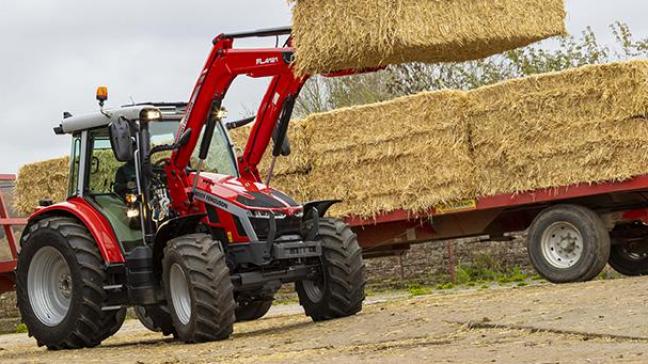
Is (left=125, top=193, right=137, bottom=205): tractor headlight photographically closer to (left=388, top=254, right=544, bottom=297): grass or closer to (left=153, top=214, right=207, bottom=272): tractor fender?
(left=153, top=214, right=207, bottom=272): tractor fender

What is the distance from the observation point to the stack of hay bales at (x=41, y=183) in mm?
21688

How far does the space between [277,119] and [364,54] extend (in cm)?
150

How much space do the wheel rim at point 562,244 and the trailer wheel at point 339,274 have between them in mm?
3480

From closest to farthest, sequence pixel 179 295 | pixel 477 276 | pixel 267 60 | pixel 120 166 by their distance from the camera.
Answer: pixel 179 295, pixel 267 60, pixel 120 166, pixel 477 276

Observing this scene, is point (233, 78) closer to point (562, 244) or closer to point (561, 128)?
point (561, 128)

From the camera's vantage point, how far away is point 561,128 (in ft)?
52.2

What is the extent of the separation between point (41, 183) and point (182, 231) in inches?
400

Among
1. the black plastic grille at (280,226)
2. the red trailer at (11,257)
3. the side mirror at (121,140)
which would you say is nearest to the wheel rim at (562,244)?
the black plastic grille at (280,226)

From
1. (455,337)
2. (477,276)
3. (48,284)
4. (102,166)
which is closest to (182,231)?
(102,166)

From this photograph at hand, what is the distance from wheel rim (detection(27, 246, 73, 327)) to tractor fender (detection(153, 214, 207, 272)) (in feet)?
3.94

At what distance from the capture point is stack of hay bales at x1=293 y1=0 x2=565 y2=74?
12.0m

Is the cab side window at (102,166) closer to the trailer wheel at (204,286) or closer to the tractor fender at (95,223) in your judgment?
the tractor fender at (95,223)

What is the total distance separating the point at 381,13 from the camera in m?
12.1

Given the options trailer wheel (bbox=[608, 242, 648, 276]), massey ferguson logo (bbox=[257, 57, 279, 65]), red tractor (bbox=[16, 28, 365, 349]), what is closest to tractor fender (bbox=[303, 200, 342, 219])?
red tractor (bbox=[16, 28, 365, 349])
